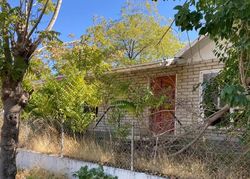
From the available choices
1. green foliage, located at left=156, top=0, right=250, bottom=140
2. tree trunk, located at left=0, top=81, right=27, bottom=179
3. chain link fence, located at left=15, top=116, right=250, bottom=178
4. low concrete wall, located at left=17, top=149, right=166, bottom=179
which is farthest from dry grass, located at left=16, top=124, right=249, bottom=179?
green foliage, located at left=156, top=0, right=250, bottom=140

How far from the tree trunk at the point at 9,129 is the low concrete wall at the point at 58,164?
1.63 m

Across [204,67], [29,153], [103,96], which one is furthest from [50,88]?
[204,67]

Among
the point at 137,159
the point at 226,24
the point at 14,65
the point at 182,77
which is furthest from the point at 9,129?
the point at 182,77

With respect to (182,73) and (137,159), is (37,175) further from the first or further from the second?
(182,73)

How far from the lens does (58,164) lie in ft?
32.1

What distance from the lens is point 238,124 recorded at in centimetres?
565

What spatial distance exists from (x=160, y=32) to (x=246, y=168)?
21.4 meters

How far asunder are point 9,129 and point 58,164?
2.23m

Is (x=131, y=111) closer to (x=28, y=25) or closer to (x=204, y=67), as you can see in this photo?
(x=28, y=25)

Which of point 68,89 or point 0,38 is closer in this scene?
point 0,38

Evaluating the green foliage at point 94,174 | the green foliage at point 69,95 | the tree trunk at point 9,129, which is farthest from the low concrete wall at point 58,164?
the tree trunk at point 9,129

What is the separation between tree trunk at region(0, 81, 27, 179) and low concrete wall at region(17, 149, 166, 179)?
1.63 m

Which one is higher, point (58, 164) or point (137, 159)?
point (137, 159)

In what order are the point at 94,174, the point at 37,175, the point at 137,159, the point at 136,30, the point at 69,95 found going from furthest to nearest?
the point at 136,30 → the point at 69,95 → the point at 37,175 → the point at 137,159 → the point at 94,174
